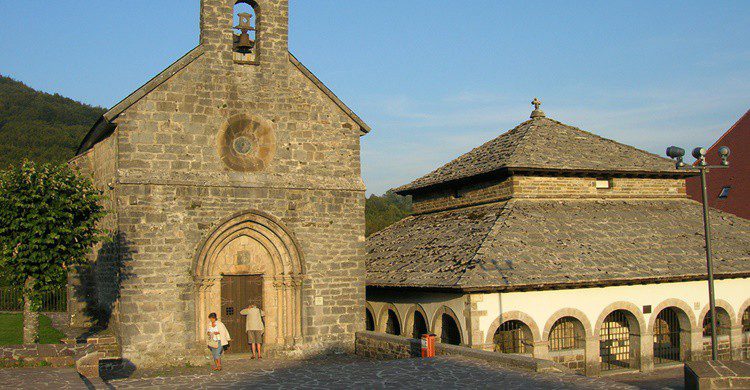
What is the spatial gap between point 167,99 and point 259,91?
2.26 m

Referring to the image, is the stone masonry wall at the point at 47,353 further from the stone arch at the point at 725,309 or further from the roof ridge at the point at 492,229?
the stone arch at the point at 725,309

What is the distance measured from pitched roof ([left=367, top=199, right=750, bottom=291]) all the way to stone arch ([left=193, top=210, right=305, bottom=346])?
10.4ft

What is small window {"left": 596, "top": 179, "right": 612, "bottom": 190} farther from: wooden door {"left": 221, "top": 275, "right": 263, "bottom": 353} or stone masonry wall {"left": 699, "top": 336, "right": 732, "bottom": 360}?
wooden door {"left": 221, "top": 275, "right": 263, "bottom": 353}

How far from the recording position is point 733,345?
66.4ft

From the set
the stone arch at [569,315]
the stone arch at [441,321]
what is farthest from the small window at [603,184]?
the stone arch at [441,321]

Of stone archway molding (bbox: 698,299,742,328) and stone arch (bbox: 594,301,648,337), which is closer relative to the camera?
stone arch (bbox: 594,301,648,337)

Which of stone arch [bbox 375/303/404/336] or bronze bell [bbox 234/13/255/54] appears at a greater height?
bronze bell [bbox 234/13/255/54]

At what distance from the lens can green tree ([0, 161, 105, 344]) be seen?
46.0 ft

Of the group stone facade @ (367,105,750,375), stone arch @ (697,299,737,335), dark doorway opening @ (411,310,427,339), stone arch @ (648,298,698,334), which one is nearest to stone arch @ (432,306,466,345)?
stone facade @ (367,105,750,375)

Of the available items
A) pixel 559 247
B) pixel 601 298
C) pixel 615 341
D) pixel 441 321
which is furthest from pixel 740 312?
pixel 441 321

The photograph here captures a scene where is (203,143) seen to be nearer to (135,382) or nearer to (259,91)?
(259,91)

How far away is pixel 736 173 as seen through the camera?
3338 cm

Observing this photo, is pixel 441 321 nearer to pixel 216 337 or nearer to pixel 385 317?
pixel 385 317


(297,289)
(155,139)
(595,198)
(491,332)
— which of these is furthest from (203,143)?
(595,198)
